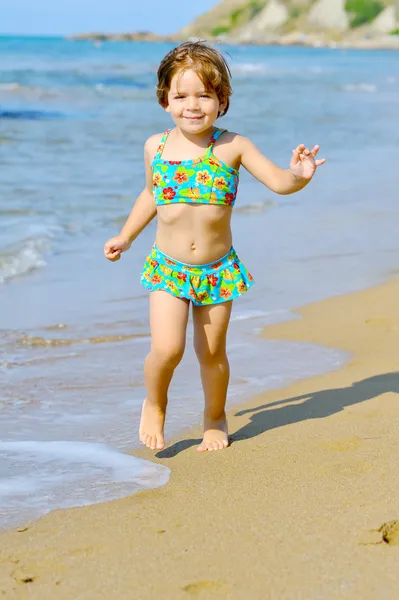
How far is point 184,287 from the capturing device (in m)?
3.32

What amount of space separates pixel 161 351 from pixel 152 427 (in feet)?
0.91

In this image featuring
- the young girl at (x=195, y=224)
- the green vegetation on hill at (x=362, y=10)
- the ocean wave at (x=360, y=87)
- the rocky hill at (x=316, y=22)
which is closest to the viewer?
the young girl at (x=195, y=224)

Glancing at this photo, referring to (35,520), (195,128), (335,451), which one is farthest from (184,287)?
(35,520)

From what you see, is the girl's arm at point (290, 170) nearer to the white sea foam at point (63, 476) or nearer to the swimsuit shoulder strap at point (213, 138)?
the swimsuit shoulder strap at point (213, 138)

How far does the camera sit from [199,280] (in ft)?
10.9

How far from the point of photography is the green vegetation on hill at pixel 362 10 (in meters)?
124

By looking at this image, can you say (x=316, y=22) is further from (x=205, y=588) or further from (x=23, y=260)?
(x=205, y=588)

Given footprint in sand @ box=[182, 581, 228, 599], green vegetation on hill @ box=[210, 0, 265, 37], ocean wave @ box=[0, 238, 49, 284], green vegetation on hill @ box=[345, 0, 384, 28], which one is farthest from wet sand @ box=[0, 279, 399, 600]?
green vegetation on hill @ box=[210, 0, 265, 37]

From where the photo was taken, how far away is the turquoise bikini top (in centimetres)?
335

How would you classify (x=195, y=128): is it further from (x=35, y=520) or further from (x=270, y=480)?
(x=35, y=520)

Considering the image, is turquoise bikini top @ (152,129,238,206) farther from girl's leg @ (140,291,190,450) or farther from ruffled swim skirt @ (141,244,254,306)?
girl's leg @ (140,291,190,450)

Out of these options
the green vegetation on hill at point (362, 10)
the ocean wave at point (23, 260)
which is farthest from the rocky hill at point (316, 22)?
the ocean wave at point (23, 260)

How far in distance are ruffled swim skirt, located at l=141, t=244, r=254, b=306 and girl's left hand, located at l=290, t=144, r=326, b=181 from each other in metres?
0.38

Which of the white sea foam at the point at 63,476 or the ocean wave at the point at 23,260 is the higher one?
the white sea foam at the point at 63,476
